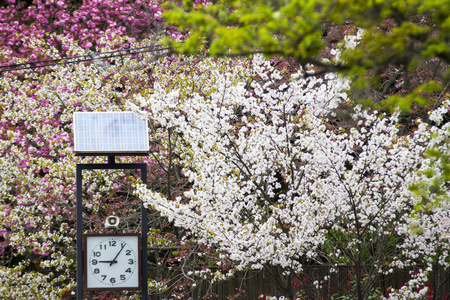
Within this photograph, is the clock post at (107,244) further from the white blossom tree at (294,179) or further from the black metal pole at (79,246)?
the white blossom tree at (294,179)

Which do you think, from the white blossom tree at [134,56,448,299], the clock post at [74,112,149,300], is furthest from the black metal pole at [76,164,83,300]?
the white blossom tree at [134,56,448,299]

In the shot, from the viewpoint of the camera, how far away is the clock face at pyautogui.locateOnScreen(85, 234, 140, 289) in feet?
17.2

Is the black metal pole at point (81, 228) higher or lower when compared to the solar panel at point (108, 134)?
lower

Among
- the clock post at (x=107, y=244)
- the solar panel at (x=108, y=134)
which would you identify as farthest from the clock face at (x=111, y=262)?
the solar panel at (x=108, y=134)

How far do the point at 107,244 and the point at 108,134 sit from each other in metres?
0.98

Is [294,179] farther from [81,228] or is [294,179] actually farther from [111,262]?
[81,228]

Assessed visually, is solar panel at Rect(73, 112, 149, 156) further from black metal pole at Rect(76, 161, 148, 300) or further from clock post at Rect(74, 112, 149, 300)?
black metal pole at Rect(76, 161, 148, 300)

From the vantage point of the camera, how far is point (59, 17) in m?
11.4

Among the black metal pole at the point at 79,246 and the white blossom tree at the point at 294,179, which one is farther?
the white blossom tree at the point at 294,179

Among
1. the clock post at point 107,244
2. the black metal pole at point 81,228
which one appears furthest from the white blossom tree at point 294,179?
the clock post at point 107,244

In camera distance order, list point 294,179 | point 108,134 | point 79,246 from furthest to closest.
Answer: point 294,179, point 108,134, point 79,246

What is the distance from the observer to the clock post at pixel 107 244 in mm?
5254

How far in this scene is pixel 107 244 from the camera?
5305 mm

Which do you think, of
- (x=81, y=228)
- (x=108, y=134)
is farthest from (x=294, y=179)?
(x=81, y=228)
